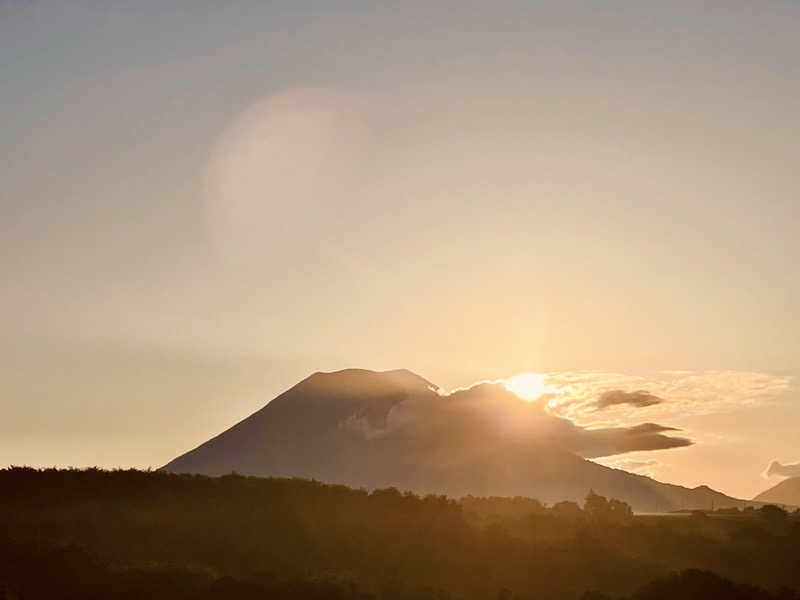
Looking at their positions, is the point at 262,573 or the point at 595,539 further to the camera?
the point at 595,539

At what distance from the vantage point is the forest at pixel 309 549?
67938mm

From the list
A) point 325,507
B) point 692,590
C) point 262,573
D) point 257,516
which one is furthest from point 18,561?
point 692,590

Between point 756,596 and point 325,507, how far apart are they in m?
36.1

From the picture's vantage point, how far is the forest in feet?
223

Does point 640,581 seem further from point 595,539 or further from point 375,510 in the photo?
point 375,510

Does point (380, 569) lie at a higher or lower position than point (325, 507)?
lower

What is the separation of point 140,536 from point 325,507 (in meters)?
18.8

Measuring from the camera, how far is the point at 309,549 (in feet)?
270

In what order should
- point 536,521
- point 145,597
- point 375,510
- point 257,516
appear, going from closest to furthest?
point 145,597
point 257,516
point 375,510
point 536,521

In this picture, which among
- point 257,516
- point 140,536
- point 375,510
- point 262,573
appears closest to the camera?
point 262,573

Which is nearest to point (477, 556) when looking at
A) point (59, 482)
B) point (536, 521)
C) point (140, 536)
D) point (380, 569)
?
point (380, 569)

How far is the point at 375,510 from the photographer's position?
306ft

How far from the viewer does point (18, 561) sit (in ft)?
225

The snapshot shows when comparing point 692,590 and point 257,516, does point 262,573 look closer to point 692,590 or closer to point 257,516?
point 257,516
